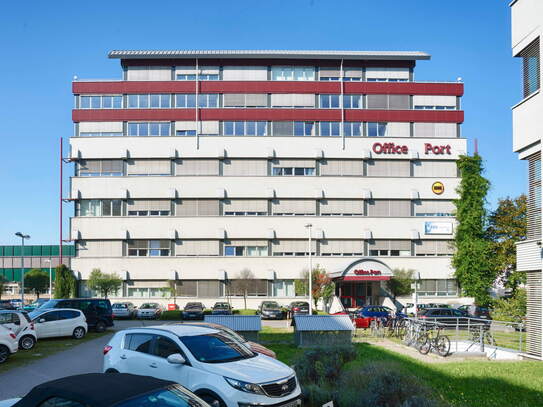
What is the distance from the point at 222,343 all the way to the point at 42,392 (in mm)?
5098

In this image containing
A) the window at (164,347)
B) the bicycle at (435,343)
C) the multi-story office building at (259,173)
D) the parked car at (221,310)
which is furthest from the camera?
the multi-story office building at (259,173)

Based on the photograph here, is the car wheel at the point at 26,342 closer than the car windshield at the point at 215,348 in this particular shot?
No

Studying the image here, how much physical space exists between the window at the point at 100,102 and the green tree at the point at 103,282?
54.5ft

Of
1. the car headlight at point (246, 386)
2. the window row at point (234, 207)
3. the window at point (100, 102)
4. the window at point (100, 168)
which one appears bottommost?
A: the car headlight at point (246, 386)

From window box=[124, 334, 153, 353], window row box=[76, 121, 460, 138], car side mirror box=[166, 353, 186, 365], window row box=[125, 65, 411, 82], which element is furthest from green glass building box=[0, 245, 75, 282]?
car side mirror box=[166, 353, 186, 365]

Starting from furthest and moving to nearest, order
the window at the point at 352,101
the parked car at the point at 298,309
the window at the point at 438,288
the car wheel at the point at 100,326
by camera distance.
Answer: the window at the point at 352,101 → the window at the point at 438,288 → the parked car at the point at 298,309 → the car wheel at the point at 100,326

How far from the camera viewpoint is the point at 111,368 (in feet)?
37.0

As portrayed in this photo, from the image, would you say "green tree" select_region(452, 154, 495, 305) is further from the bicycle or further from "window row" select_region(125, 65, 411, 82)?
the bicycle

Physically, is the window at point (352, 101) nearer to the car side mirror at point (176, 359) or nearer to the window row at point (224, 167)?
the window row at point (224, 167)

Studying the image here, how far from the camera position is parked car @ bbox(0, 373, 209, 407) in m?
5.58

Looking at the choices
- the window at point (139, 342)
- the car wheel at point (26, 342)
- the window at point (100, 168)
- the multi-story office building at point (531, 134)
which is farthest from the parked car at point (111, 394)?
the window at point (100, 168)

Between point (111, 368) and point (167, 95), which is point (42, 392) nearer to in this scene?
point (111, 368)

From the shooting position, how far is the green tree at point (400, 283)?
50469 millimetres

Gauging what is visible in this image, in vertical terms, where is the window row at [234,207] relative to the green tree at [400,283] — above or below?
above
